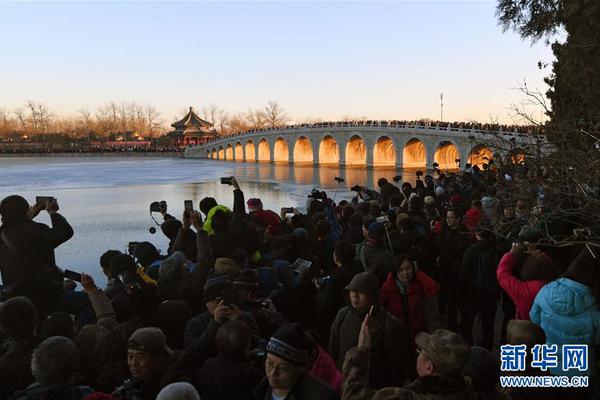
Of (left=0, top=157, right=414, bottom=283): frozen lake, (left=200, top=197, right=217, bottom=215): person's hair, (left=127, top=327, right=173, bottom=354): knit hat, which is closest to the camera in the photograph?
(left=127, top=327, right=173, bottom=354): knit hat

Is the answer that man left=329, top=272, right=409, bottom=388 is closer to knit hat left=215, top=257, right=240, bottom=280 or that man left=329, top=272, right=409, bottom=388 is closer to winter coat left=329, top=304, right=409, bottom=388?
winter coat left=329, top=304, right=409, bottom=388

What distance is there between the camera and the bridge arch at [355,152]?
5425 cm

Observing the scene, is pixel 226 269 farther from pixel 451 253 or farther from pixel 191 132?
pixel 191 132

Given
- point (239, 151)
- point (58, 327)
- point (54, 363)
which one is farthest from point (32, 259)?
point (239, 151)

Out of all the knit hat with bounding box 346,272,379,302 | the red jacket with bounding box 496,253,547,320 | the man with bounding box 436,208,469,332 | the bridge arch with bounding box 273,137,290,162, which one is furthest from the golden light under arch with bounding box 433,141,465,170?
the knit hat with bounding box 346,272,379,302

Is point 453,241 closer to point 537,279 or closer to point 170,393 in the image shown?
point 537,279

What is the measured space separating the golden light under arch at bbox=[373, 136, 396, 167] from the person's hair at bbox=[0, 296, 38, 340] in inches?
1838

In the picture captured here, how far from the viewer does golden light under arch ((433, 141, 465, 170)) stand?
1578 inches

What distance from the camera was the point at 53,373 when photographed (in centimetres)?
225

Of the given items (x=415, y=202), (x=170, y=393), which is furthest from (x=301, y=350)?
(x=415, y=202)

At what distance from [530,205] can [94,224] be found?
1602 cm

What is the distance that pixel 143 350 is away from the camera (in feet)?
8.10

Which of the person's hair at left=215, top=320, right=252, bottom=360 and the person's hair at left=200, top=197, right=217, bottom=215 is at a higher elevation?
the person's hair at left=200, top=197, right=217, bottom=215

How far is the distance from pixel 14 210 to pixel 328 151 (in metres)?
57.0
